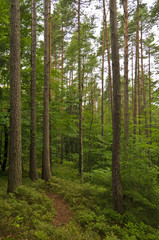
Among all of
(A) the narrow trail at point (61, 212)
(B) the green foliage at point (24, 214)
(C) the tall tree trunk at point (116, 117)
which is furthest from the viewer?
(C) the tall tree trunk at point (116, 117)

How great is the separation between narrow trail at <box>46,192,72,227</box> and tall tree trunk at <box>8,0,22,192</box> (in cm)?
181

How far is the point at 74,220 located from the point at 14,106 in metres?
4.49

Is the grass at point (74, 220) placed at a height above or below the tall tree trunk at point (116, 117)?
below

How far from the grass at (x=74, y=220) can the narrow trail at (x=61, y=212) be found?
0.55ft

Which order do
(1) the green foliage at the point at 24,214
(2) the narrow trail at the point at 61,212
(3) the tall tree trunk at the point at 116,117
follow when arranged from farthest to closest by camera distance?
(3) the tall tree trunk at the point at 116,117 < (2) the narrow trail at the point at 61,212 < (1) the green foliage at the point at 24,214

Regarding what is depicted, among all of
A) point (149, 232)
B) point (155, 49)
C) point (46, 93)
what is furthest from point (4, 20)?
point (155, 49)

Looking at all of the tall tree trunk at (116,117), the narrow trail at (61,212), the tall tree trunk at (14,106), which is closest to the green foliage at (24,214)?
the narrow trail at (61,212)

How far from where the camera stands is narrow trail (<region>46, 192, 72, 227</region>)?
15.3 ft

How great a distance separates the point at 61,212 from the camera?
5305 mm

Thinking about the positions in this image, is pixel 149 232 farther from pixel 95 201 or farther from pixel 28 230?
pixel 28 230

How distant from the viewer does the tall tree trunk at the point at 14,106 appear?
5293 mm

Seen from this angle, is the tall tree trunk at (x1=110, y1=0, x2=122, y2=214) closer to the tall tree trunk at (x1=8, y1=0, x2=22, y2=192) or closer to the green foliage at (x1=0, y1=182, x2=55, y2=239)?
the green foliage at (x1=0, y1=182, x2=55, y2=239)

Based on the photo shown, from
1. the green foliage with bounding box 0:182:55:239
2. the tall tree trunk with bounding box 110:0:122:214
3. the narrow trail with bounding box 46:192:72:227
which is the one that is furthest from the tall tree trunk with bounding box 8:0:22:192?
the tall tree trunk with bounding box 110:0:122:214

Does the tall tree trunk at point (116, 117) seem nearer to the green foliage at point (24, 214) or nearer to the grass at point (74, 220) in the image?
the grass at point (74, 220)
